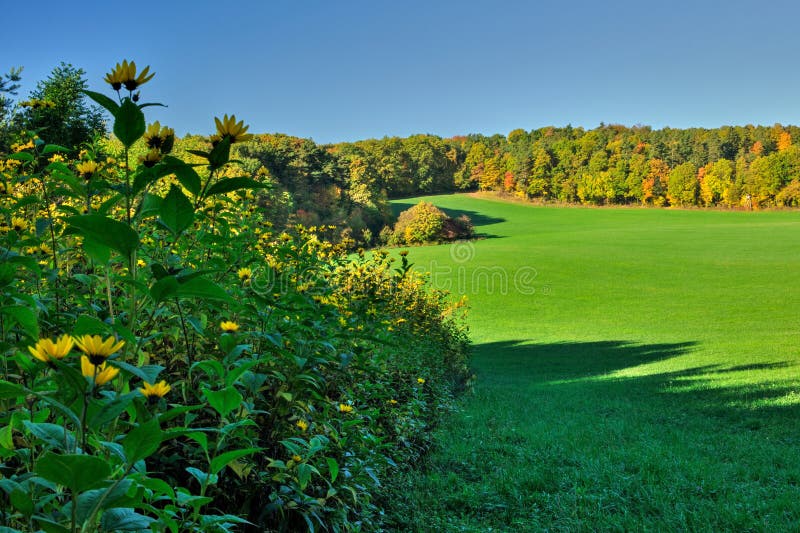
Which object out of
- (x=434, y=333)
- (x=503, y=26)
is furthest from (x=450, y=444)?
(x=503, y=26)

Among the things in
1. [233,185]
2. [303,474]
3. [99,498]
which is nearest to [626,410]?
[303,474]

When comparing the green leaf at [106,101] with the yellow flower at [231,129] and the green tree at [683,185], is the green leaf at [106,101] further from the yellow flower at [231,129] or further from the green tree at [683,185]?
the green tree at [683,185]

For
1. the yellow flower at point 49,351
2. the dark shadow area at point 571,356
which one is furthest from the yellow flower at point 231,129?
the dark shadow area at point 571,356

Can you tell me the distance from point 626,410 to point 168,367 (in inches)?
228

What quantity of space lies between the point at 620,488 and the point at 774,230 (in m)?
42.1

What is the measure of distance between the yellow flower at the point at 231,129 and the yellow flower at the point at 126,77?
0.16m

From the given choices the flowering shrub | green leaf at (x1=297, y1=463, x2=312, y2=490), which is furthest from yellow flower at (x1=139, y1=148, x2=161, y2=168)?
green leaf at (x1=297, y1=463, x2=312, y2=490)

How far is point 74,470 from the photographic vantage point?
597mm

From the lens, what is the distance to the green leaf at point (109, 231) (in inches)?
32.9

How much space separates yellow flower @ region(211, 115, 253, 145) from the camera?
3.92 feet

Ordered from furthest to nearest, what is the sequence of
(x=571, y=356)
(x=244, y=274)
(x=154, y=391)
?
(x=571, y=356)
(x=244, y=274)
(x=154, y=391)

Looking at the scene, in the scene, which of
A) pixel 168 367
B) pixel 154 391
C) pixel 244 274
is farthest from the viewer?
pixel 244 274

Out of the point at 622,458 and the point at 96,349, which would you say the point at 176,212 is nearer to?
the point at 96,349

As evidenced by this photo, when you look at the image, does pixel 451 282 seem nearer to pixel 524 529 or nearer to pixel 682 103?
pixel 524 529
